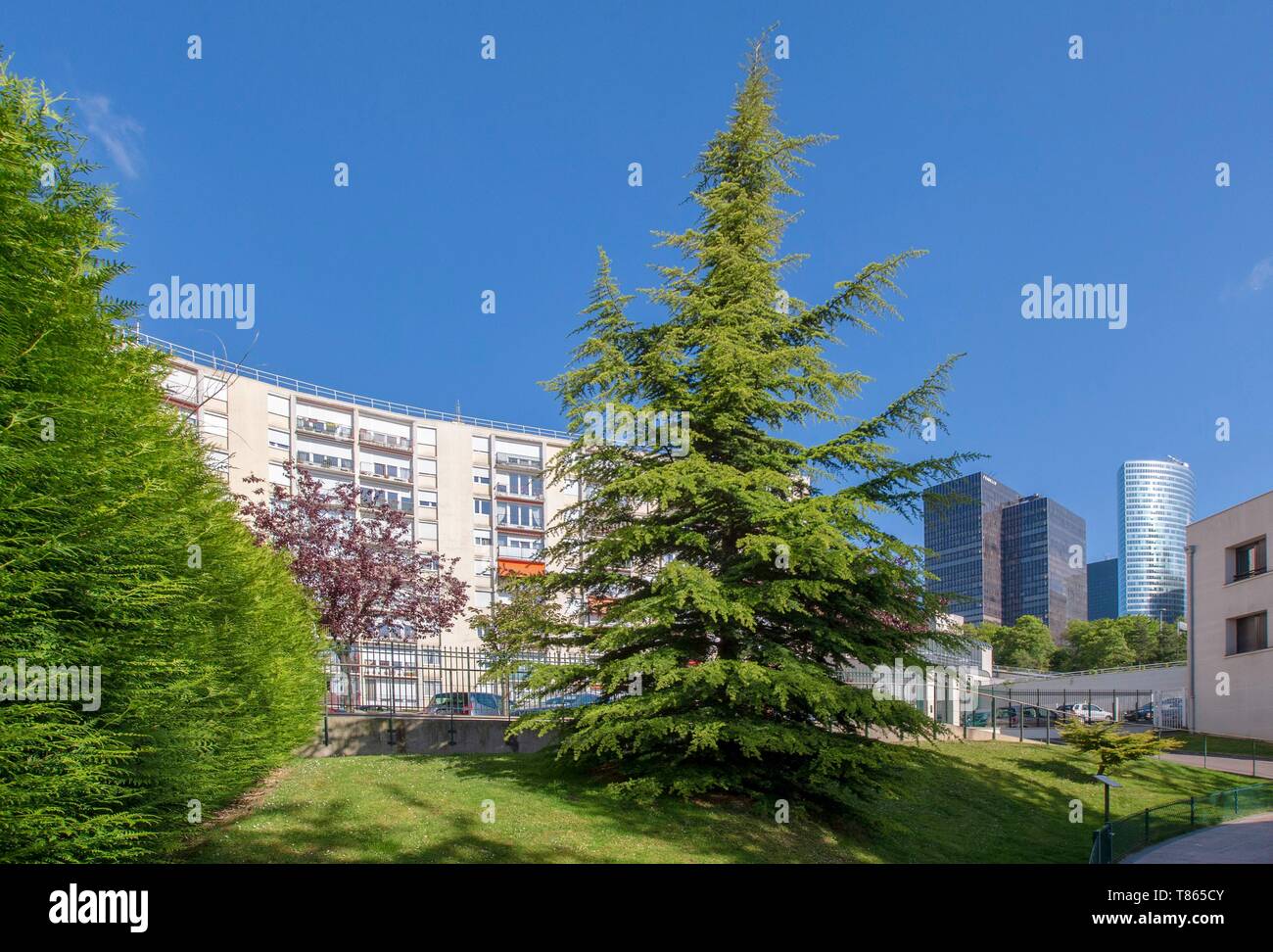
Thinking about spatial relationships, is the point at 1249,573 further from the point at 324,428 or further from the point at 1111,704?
the point at 324,428

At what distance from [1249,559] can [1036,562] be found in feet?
519

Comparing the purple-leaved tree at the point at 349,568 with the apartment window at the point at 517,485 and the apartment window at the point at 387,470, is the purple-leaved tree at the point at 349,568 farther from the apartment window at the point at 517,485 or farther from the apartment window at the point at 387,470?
the apartment window at the point at 517,485

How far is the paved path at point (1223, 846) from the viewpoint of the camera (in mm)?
12852

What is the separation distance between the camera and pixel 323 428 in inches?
2562

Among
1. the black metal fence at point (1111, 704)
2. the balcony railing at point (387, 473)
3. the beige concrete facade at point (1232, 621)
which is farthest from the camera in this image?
the balcony railing at point (387, 473)

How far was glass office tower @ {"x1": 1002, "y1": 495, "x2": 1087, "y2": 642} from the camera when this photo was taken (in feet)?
586

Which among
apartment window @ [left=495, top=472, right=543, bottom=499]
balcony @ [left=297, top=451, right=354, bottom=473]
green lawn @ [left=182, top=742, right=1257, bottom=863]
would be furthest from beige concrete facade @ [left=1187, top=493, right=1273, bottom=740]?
balcony @ [left=297, top=451, right=354, bottom=473]

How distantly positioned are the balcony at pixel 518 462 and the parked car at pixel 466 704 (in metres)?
49.3

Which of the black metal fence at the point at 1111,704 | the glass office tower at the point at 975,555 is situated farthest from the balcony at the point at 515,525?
the glass office tower at the point at 975,555

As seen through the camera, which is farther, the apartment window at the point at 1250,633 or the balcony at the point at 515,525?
the balcony at the point at 515,525

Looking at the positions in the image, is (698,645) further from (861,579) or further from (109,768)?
(109,768)
